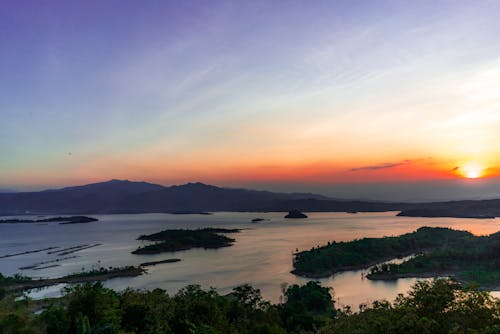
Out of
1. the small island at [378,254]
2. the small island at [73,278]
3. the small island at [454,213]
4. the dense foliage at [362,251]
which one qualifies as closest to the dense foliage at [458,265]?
the small island at [378,254]

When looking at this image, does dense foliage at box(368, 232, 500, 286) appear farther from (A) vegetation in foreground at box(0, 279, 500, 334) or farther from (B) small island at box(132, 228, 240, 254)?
(B) small island at box(132, 228, 240, 254)

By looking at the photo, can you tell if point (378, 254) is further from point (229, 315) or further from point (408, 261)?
point (229, 315)

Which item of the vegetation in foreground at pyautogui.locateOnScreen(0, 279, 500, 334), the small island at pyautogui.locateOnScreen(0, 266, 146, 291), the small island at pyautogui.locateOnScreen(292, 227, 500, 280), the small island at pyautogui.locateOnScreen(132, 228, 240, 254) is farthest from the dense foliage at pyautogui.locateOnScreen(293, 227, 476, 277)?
the small island at pyautogui.locateOnScreen(132, 228, 240, 254)

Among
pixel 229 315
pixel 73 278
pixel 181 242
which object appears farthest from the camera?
pixel 181 242

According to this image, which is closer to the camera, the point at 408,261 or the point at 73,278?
the point at 73,278

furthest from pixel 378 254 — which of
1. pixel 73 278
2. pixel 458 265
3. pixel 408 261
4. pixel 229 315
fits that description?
pixel 73 278

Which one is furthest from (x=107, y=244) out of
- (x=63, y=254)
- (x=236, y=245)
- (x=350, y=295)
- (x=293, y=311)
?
(x=293, y=311)
